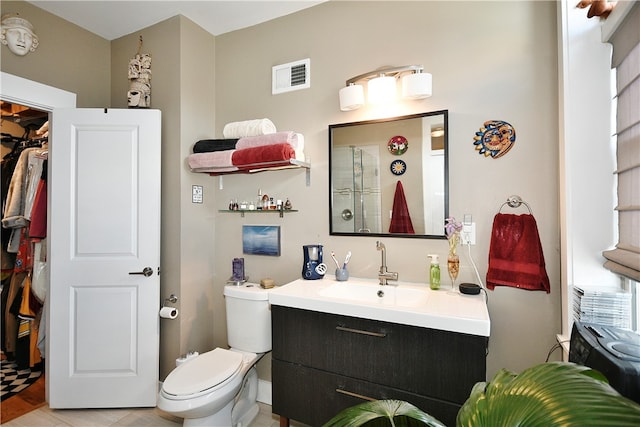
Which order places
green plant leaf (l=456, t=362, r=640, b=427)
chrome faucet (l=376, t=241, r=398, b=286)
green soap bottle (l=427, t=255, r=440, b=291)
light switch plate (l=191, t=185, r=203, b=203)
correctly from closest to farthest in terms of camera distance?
green plant leaf (l=456, t=362, r=640, b=427), green soap bottle (l=427, t=255, r=440, b=291), chrome faucet (l=376, t=241, r=398, b=286), light switch plate (l=191, t=185, r=203, b=203)

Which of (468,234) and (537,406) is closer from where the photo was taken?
(537,406)

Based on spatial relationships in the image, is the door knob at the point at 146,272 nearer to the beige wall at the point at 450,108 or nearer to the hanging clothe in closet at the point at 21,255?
the beige wall at the point at 450,108

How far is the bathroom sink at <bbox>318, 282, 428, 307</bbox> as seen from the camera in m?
1.67

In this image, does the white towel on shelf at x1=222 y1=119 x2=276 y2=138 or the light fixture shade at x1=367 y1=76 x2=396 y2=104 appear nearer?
the light fixture shade at x1=367 y1=76 x2=396 y2=104

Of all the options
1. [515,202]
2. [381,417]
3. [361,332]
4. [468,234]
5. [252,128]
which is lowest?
[361,332]

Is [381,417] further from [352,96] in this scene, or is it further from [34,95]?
[34,95]

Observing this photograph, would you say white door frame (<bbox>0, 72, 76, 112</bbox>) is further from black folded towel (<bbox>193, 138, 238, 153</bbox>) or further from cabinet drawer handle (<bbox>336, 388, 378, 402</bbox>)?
cabinet drawer handle (<bbox>336, 388, 378, 402</bbox>)

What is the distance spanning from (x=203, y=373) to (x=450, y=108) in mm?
2003

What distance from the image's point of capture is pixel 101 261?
81.0 inches

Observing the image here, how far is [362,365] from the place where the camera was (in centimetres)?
142

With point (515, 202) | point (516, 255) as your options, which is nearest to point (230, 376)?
point (516, 255)

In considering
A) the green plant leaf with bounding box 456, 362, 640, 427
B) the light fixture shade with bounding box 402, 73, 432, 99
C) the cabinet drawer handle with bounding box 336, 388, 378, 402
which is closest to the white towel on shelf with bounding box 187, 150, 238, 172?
the light fixture shade with bounding box 402, 73, 432, 99

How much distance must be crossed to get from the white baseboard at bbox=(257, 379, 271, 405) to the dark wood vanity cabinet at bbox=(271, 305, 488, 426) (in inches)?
20.3

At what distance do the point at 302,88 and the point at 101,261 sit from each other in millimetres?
1802
